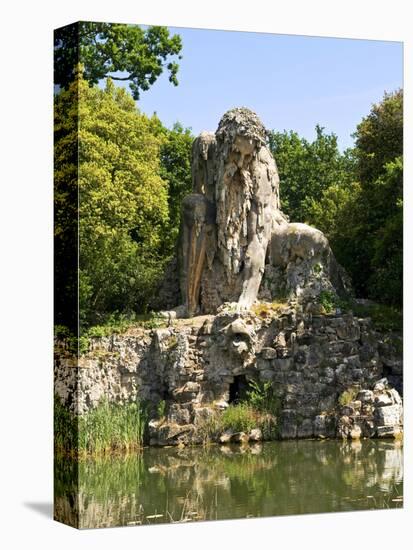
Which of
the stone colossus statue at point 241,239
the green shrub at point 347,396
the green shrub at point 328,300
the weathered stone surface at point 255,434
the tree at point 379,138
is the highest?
the tree at point 379,138

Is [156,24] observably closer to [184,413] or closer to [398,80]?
[398,80]

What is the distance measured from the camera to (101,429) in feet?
51.5

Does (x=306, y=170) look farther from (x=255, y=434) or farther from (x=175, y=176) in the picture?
(x=255, y=434)

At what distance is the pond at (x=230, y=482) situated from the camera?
14.6m

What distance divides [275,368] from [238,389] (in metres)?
0.53

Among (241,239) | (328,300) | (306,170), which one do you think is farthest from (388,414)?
(306,170)

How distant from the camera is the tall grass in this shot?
14750 millimetres

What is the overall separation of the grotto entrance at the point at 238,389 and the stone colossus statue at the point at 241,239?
0.92m

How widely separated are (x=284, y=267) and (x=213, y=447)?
284 centimetres

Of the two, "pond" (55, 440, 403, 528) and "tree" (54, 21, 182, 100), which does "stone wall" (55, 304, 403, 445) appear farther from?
"tree" (54, 21, 182, 100)

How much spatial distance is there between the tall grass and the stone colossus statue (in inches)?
74.2

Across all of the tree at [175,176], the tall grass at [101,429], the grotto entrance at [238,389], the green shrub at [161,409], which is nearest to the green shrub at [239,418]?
the grotto entrance at [238,389]

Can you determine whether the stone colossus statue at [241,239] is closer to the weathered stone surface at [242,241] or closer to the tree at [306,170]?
the weathered stone surface at [242,241]

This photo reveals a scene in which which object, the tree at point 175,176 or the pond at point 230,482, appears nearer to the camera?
the pond at point 230,482
